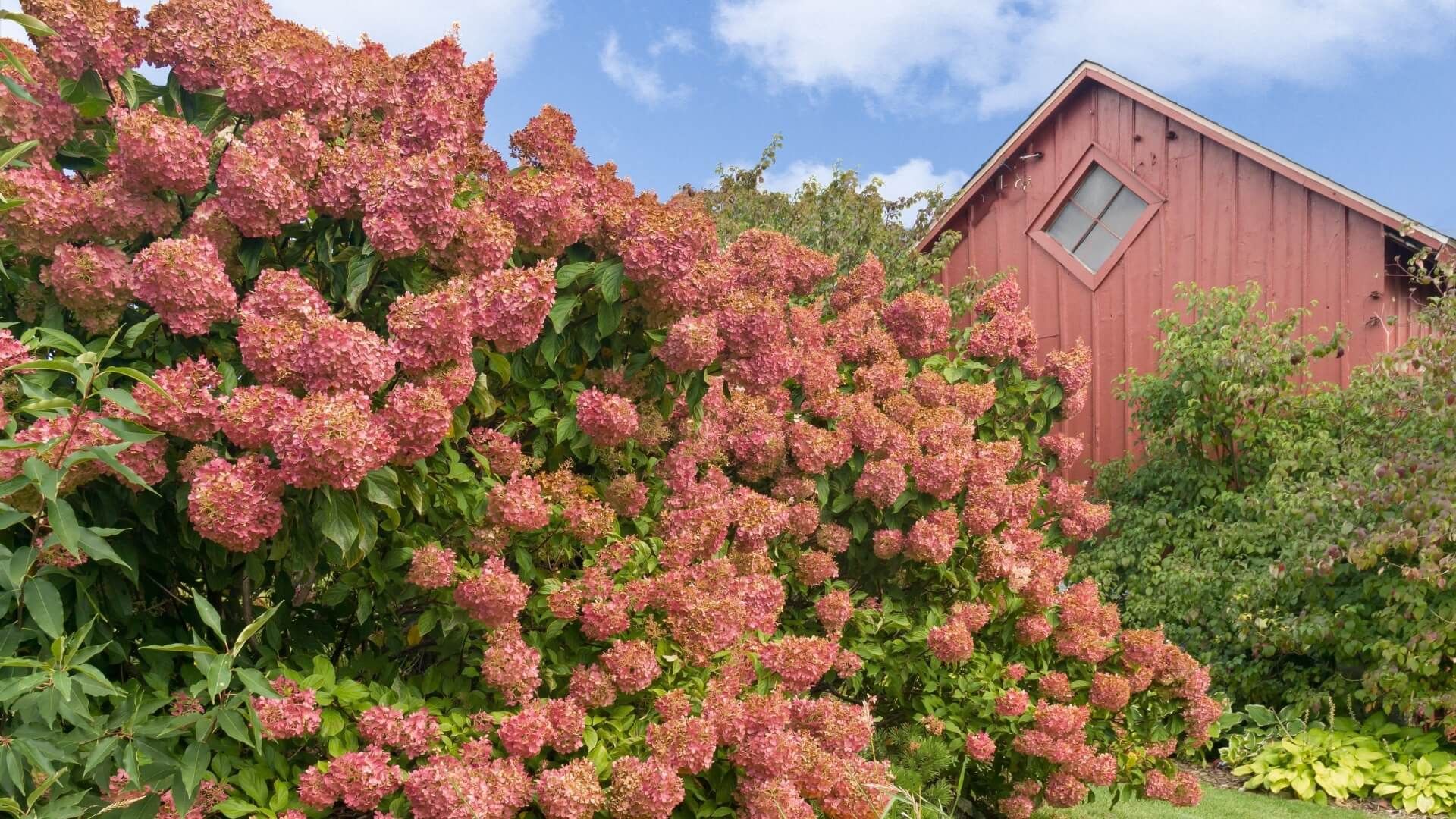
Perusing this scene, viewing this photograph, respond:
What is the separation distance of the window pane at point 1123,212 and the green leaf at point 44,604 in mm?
11193

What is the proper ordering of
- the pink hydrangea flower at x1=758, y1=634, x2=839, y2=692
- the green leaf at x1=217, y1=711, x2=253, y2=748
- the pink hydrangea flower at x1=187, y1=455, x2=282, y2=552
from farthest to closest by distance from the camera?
the pink hydrangea flower at x1=758, y1=634, x2=839, y2=692
the pink hydrangea flower at x1=187, y1=455, x2=282, y2=552
the green leaf at x1=217, y1=711, x2=253, y2=748

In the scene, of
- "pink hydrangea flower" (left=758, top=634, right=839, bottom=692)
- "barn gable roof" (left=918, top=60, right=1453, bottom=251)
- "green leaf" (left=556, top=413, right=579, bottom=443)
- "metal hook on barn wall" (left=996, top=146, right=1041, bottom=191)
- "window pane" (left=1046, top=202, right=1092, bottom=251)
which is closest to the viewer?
"green leaf" (left=556, top=413, right=579, bottom=443)

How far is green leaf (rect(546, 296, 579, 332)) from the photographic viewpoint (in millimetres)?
3168

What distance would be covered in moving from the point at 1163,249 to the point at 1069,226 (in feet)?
4.13

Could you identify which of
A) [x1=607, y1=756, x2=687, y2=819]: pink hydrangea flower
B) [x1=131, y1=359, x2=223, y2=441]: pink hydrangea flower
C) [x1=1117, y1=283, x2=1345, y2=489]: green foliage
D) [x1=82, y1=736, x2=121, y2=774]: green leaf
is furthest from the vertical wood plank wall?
[x1=82, y1=736, x2=121, y2=774]: green leaf

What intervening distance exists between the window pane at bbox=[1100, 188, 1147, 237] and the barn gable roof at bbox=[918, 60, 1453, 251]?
3.00ft

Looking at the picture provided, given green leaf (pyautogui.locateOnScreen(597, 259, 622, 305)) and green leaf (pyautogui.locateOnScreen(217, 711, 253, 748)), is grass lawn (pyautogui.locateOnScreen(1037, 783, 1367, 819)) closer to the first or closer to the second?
green leaf (pyautogui.locateOnScreen(597, 259, 622, 305))

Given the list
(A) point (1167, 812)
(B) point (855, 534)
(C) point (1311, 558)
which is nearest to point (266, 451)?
(B) point (855, 534)

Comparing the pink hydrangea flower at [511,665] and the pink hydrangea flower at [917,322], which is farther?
the pink hydrangea flower at [917,322]

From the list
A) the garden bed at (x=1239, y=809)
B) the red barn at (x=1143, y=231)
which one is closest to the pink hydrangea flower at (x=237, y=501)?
the garden bed at (x=1239, y=809)

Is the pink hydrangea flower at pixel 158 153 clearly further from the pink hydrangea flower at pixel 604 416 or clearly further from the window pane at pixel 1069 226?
the window pane at pixel 1069 226

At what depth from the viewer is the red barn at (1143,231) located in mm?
10094

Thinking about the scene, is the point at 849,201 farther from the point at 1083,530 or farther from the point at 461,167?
the point at 461,167

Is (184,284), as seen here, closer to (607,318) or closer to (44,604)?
(44,604)
